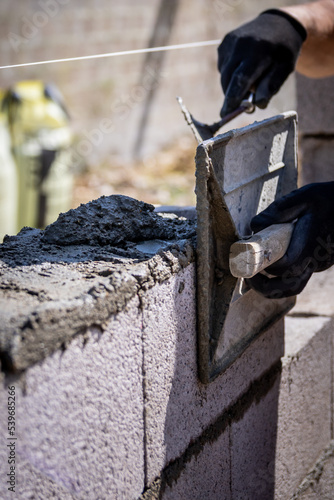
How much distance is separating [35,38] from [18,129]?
1.73 meters

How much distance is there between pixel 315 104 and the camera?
4387 millimetres

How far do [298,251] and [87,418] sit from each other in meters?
0.90

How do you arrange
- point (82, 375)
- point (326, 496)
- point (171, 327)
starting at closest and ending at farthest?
point (82, 375)
point (171, 327)
point (326, 496)

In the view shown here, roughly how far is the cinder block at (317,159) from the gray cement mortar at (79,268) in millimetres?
2473

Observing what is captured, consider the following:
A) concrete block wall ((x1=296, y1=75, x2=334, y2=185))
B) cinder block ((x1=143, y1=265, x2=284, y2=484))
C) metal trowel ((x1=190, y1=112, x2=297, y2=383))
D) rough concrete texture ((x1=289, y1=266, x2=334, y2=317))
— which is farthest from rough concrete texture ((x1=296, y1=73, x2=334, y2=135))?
cinder block ((x1=143, y1=265, x2=284, y2=484))

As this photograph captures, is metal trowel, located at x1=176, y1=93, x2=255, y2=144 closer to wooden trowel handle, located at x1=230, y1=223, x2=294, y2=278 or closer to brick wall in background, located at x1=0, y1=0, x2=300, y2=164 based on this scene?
wooden trowel handle, located at x1=230, y1=223, x2=294, y2=278

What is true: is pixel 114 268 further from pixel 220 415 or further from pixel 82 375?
pixel 220 415

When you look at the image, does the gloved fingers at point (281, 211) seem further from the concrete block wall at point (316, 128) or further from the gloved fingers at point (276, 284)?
the concrete block wall at point (316, 128)

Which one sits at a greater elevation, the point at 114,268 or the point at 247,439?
the point at 114,268

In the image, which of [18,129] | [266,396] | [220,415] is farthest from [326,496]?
[18,129]

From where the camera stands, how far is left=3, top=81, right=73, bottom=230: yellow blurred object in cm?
664

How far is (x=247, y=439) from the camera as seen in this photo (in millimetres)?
2354

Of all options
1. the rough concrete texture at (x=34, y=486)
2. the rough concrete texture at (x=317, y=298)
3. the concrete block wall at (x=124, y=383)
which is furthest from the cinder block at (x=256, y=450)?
the rough concrete texture at (x=34, y=486)

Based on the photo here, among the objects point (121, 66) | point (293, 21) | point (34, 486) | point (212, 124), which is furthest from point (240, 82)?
point (121, 66)
